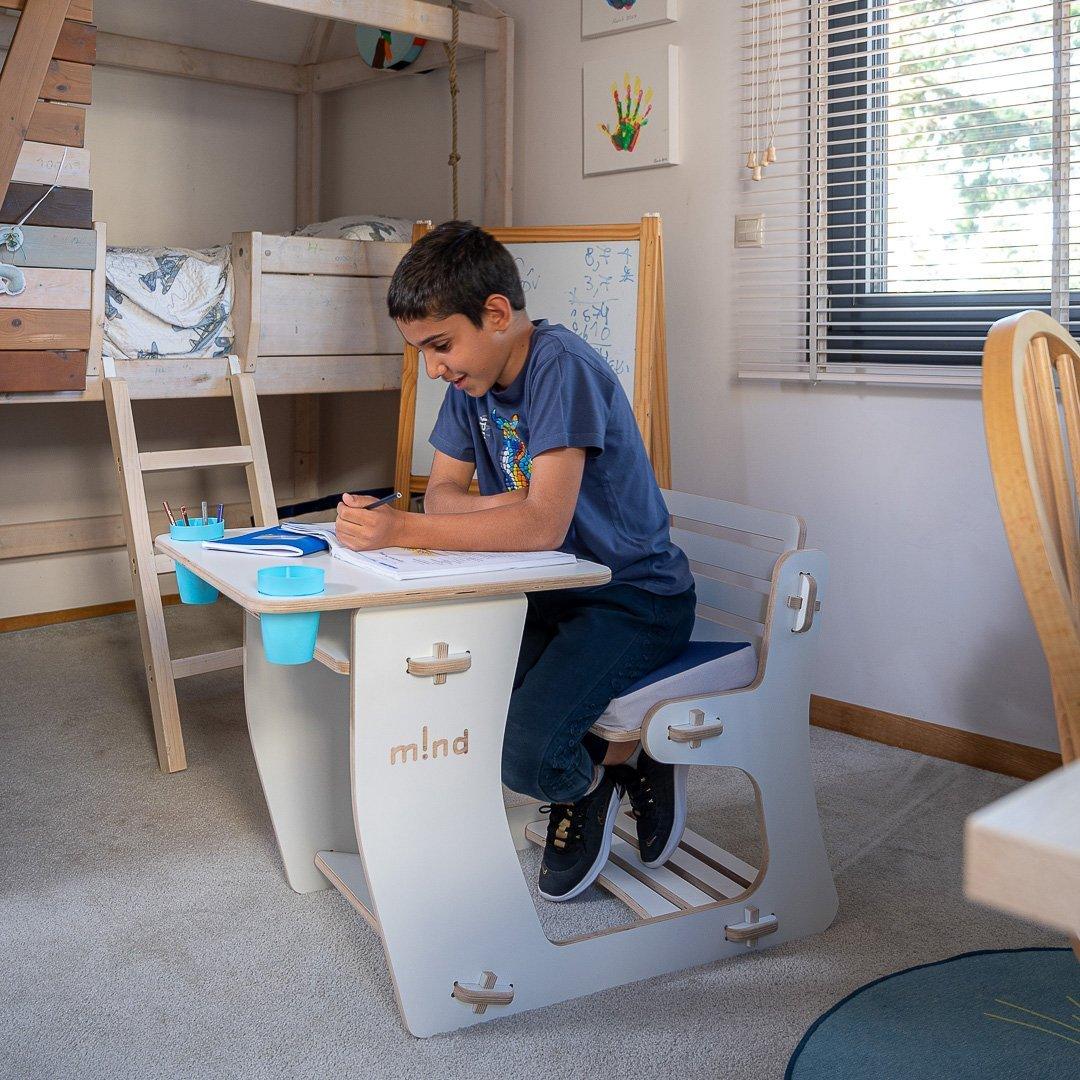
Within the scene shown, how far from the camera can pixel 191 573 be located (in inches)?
61.9

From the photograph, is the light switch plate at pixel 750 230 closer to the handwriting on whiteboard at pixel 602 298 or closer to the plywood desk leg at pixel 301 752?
the handwriting on whiteboard at pixel 602 298

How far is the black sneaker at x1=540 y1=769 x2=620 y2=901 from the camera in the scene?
1773mm

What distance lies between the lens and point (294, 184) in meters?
4.09

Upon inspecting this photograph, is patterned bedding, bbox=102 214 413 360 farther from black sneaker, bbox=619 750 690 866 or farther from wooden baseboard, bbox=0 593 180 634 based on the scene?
black sneaker, bbox=619 750 690 866

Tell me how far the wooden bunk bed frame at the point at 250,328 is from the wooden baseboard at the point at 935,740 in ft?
4.46

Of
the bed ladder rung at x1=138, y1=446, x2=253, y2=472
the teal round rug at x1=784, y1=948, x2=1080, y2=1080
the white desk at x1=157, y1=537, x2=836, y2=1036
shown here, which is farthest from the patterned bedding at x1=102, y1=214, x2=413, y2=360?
the teal round rug at x1=784, y1=948, x2=1080, y2=1080

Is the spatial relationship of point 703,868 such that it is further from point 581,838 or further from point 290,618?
point 290,618

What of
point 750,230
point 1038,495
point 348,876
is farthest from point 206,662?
point 1038,495

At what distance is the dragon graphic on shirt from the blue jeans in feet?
0.59

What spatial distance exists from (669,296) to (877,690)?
3.45ft

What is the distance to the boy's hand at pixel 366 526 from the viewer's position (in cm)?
150

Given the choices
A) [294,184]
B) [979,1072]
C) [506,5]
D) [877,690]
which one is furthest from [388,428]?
[979,1072]

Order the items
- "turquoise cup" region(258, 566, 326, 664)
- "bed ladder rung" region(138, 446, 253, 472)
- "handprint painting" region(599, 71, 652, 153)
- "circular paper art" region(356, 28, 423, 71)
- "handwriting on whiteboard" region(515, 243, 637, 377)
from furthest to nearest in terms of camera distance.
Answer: "circular paper art" region(356, 28, 423, 71)
"handprint painting" region(599, 71, 652, 153)
"handwriting on whiteboard" region(515, 243, 637, 377)
"bed ladder rung" region(138, 446, 253, 472)
"turquoise cup" region(258, 566, 326, 664)

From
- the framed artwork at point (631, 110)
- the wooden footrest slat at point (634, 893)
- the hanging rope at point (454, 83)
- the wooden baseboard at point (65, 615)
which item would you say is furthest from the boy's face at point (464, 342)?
the wooden baseboard at point (65, 615)
